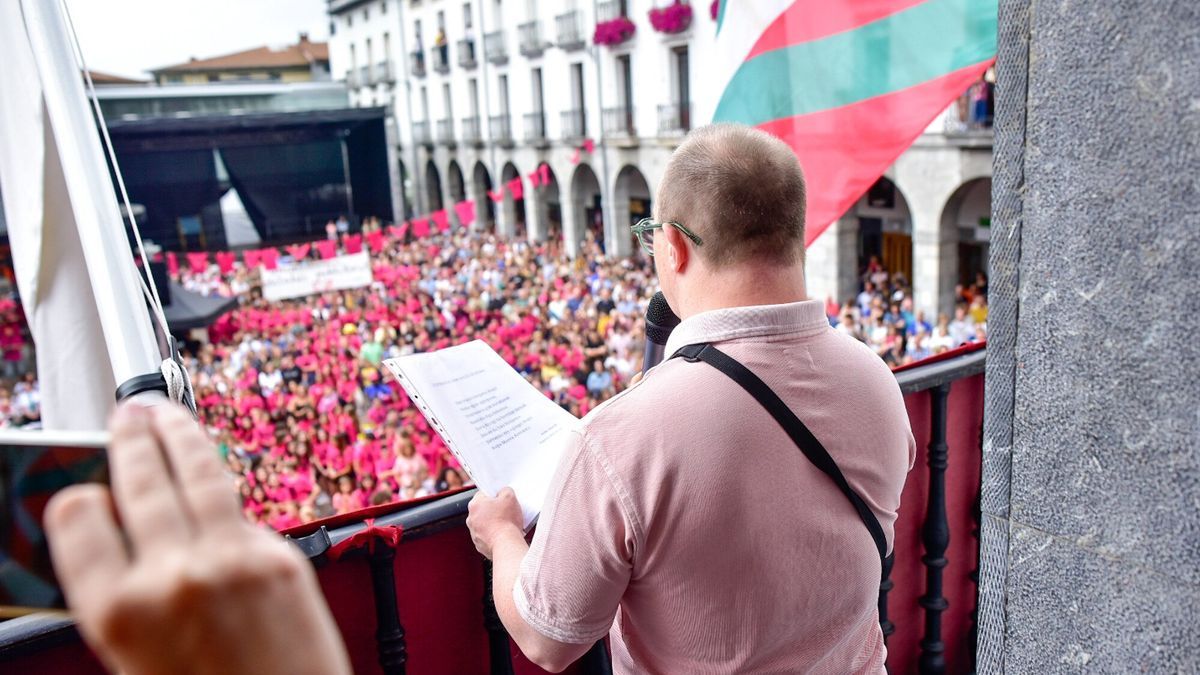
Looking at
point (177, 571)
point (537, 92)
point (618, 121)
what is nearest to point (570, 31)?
point (537, 92)

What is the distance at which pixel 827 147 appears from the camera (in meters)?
2.87

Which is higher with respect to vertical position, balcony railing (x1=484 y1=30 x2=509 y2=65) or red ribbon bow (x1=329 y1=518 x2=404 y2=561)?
balcony railing (x1=484 y1=30 x2=509 y2=65)

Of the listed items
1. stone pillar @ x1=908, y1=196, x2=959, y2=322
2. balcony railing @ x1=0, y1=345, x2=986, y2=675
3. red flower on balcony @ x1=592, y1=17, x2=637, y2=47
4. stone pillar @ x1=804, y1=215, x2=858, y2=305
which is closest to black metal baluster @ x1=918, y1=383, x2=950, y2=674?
balcony railing @ x1=0, y1=345, x2=986, y2=675

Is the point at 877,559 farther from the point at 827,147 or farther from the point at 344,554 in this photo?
the point at 827,147

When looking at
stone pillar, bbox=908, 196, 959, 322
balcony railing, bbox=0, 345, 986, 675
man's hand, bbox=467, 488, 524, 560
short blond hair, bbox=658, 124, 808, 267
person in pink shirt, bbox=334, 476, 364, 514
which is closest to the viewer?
short blond hair, bbox=658, 124, 808, 267

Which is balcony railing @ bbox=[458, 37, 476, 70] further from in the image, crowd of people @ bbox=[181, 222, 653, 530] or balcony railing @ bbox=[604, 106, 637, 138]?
crowd of people @ bbox=[181, 222, 653, 530]

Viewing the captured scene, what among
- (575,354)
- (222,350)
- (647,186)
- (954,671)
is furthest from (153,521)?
(647,186)

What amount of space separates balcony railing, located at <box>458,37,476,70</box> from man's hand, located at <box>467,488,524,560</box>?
31932 mm

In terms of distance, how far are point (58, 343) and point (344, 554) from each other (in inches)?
27.5

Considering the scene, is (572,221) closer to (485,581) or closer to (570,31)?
(570,31)

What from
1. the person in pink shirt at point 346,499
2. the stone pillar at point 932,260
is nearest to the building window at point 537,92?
the stone pillar at point 932,260

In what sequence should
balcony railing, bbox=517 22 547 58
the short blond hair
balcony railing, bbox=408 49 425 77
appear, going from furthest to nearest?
balcony railing, bbox=408 49 425 77 < balcony railing, bbox=517 22 547 58 < the short blond hair

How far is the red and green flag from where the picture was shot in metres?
2.62

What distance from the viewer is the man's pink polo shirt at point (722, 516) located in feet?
3.78
